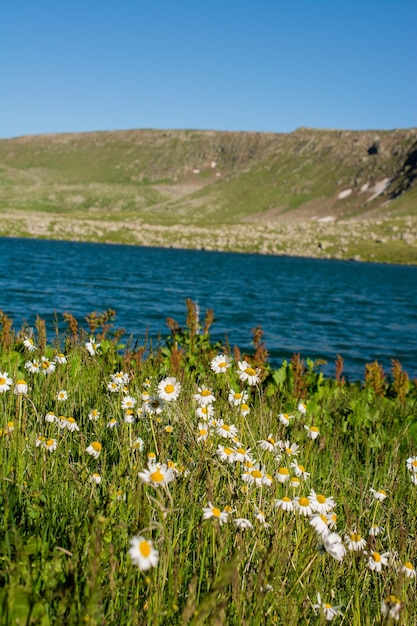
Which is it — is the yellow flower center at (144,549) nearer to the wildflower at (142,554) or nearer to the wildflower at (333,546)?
the wildflower at (142,554)

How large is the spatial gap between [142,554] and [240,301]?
33013mm

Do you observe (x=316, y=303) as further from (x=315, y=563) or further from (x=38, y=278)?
(x=315, y=563)

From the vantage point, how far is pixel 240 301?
3453 cm

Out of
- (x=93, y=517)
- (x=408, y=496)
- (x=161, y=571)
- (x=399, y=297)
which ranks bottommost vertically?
(x=399, y=297)

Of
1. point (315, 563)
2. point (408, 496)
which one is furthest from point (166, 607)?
point (408, 496)

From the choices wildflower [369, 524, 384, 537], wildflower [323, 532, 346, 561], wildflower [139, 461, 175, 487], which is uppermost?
wildflower [139, 461, 175, 487]

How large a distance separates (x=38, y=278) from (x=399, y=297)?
99.4ft

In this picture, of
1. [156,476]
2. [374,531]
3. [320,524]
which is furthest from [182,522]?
[374,531]

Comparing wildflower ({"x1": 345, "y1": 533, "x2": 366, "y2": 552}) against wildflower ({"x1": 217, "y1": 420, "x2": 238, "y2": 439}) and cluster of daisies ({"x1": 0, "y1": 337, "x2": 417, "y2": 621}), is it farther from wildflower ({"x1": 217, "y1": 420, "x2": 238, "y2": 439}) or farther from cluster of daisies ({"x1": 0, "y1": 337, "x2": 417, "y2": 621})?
wildflower ({"x1": 217, "y1": 420, "x2": 238, "y2": 439})

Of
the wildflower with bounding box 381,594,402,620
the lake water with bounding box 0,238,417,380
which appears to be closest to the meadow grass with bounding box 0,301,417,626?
the wildflower with bounding box 381,594,402,620

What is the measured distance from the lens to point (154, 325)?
2319cm

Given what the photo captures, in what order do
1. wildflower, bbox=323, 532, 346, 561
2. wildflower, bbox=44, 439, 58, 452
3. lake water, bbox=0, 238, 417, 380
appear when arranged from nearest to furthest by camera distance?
wildflower, bbox=323, 532, 346, 561 < wildflower, bbox=44, 439, 58, 452 < lake water, bbox=0, 238, 417, 380

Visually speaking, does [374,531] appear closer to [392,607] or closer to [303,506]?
[303,506]

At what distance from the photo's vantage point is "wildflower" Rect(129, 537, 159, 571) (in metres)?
1.59
